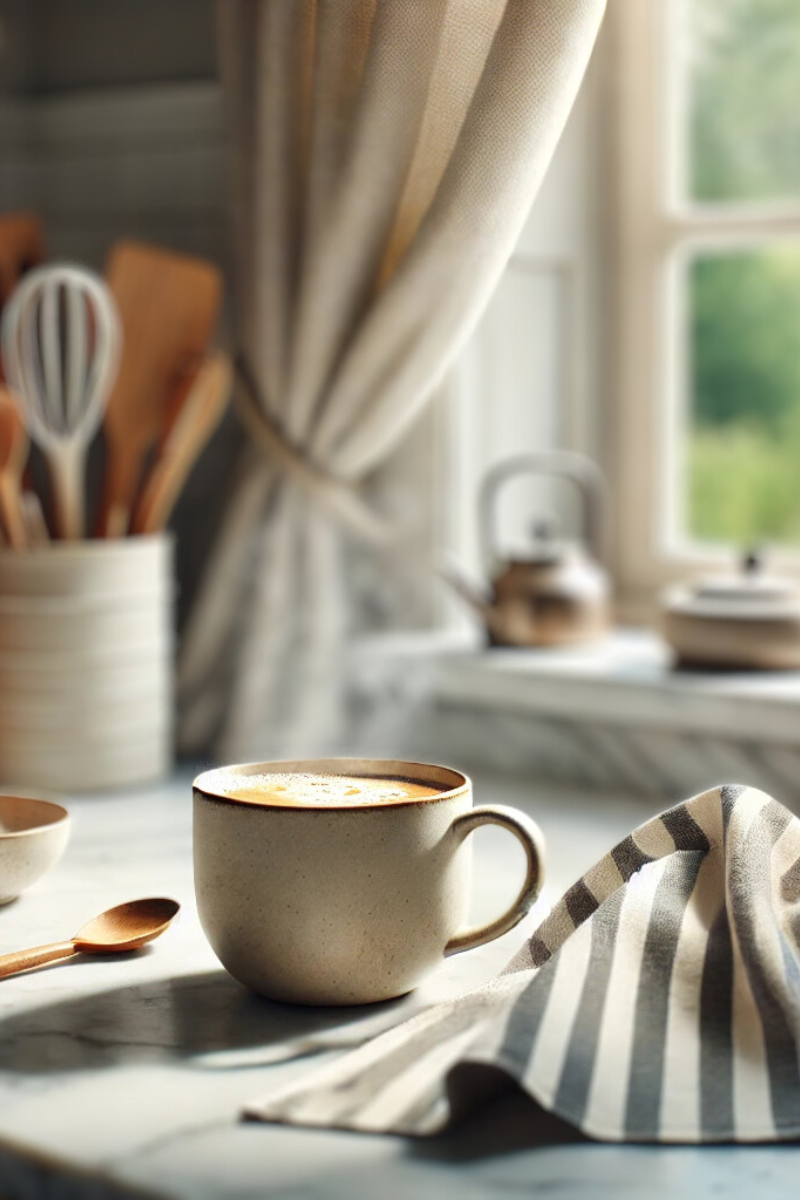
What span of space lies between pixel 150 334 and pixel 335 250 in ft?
0.81

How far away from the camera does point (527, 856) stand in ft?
2.39

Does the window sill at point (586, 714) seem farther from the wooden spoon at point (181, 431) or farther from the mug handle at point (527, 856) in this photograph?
the mug handle at point (527, 856)

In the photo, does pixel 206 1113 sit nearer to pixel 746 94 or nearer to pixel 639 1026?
pixel 639 1026

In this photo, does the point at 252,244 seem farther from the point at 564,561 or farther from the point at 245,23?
the point at 564,561

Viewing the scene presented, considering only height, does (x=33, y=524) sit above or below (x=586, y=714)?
above

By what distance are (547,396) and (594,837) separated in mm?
633

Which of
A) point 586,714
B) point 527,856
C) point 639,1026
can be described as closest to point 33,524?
point 586,714

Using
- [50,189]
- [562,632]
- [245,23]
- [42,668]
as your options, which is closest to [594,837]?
[562,632]

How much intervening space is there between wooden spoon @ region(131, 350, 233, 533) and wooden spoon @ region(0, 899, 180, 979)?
53 cm

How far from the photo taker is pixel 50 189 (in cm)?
164

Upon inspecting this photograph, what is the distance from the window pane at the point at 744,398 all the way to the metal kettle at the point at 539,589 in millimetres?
253

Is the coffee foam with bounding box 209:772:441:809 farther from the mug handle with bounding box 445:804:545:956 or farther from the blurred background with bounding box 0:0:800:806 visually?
the blurred background with bounding box 0:0:800:806

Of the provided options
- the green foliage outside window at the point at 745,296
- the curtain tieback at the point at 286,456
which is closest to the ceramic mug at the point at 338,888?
the curtain tieback at the point at 286,456

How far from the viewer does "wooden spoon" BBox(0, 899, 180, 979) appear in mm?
763
